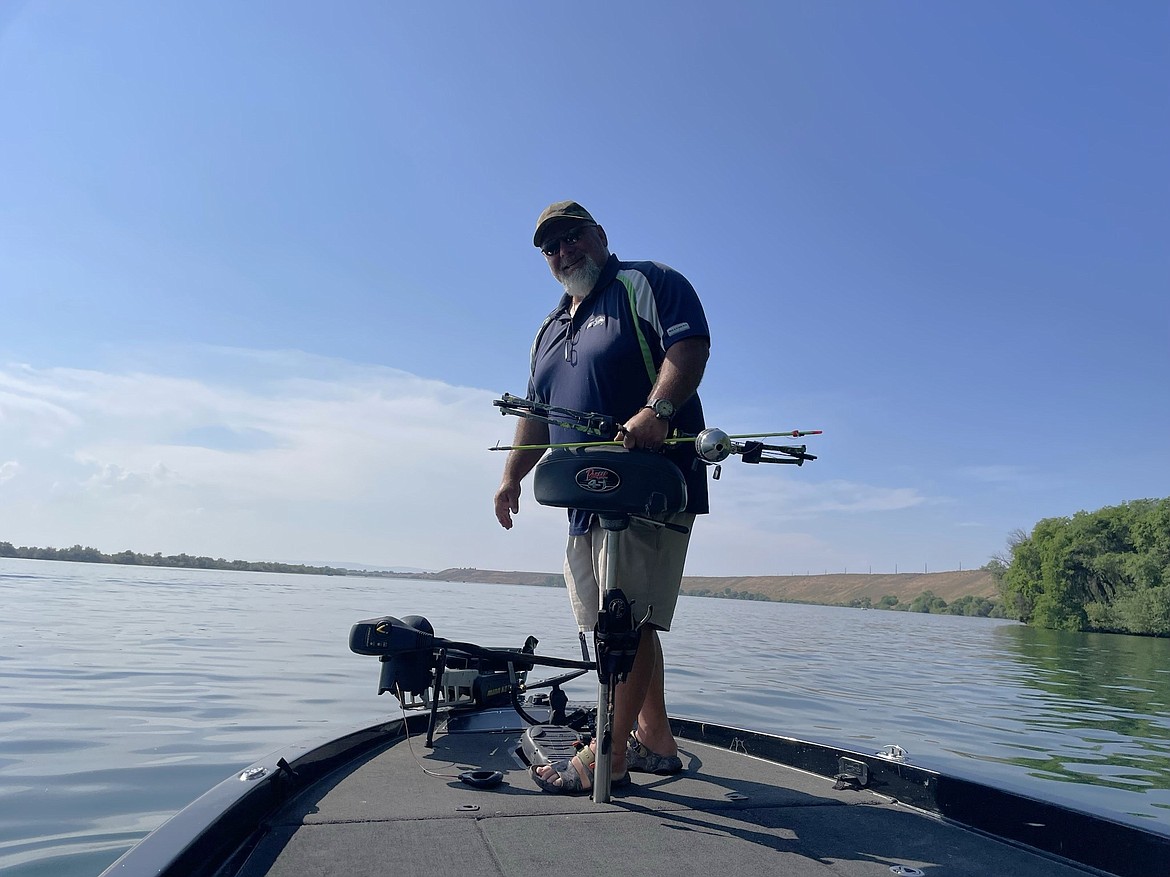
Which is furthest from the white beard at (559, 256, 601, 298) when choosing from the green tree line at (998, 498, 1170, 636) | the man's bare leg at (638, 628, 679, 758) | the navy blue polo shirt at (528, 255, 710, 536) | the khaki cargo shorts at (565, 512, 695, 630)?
the green tree line at (998, 498, 1170, 636)

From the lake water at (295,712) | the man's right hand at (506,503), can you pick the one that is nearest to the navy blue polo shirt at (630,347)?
the man's right hand at (506,503)

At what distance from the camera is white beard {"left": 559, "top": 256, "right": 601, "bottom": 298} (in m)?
3.27

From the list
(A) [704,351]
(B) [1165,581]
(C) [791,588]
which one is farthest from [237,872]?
(C) [791,588]

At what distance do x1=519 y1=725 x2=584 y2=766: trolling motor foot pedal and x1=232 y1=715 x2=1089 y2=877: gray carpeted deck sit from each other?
124 millimetres

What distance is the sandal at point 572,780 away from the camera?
2771mm

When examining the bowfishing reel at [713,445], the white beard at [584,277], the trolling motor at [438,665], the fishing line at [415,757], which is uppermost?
the white beard at [584,277]

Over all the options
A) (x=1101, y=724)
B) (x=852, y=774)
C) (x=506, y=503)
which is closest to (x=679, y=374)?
(x=506, y=503)

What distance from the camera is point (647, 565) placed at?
2.90 meters

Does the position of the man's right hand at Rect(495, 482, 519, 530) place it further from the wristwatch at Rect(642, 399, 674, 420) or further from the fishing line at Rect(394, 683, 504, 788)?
the wristwatch at Rect(642, 399, 674, 420)

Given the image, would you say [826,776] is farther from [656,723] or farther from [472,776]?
[472,776]

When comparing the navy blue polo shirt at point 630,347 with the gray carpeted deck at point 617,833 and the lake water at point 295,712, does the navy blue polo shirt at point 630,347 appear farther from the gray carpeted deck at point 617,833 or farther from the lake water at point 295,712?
the lake water at point 295,712

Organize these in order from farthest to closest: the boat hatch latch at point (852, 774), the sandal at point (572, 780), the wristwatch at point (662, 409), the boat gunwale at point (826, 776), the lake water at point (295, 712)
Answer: the lake water at point (295, 712)
the boat hatch latch at point (852, 774)
the sandal at point (572, 780)
the wristwatch at point (662, 409)
the boat gunwale at point (826, 776)

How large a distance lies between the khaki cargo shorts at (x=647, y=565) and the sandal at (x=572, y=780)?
0.49 metres

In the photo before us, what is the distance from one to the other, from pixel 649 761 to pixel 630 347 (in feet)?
5.65
